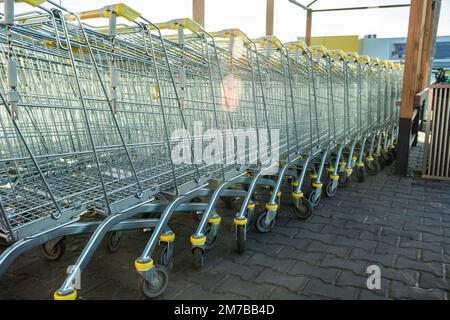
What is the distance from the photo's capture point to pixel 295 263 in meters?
2.41

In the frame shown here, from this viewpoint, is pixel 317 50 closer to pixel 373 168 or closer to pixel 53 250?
pixel 373 168

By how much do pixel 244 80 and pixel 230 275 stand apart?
1478 millimetres

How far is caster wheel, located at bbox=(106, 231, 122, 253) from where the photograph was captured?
2.57 meters

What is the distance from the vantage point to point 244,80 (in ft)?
9.80

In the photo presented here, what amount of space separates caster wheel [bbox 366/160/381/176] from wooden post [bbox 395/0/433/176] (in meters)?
0.24

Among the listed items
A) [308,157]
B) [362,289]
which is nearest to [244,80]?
[308,157]

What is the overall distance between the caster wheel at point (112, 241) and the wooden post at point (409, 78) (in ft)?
11.7

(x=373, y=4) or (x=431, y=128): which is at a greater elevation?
(x=373, y=4)

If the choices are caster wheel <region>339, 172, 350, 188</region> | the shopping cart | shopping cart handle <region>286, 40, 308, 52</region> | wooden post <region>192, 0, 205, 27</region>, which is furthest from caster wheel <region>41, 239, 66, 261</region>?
caster wheel <region>339, 172, 350, 188</region>

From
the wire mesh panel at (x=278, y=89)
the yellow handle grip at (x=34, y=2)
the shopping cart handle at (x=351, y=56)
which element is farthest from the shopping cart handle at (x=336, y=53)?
the yellow handle grip at (x=34, y=2)

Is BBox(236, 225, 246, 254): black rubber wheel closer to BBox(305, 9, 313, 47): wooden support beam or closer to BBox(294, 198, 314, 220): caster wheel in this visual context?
BBox(294, 198, 314, 220): caster wheel

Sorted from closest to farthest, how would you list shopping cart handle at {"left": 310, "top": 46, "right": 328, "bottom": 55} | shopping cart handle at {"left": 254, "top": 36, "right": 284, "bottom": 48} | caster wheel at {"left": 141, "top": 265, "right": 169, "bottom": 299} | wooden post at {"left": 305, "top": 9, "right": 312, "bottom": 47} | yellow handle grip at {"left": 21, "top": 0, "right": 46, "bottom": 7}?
yellow handle grip at {"left": 21, "top": 0, "right": 46, "bottom": 7} → caster wheel at {"left": 141, "top": 265, "right": 169, "bottom": 299} → shopping cart handle at {"left": 254, "top": 36, "right": 284, "bottom": 48} → shopping cart handle at {"left": 310, "top": 46, "right": 328, "bottom": 55} → wooden post at {"left": 305, "top": 9, "right": 312, "bottom": 47}

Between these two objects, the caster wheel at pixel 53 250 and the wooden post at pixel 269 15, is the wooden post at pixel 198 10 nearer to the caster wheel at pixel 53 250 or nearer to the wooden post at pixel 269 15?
the wooden post at pixel 269 15

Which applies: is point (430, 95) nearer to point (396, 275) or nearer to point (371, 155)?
point (371, 155)
